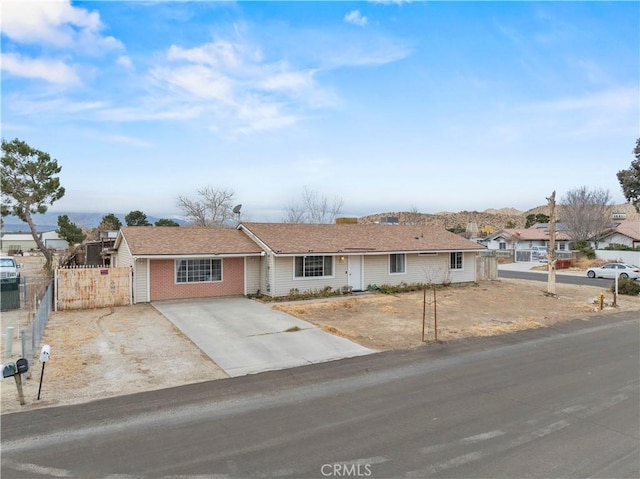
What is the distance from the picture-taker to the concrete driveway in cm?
1069

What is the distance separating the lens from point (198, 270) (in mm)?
20828

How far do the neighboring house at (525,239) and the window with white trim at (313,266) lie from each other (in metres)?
44.8

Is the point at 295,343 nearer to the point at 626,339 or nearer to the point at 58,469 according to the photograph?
the point at 58,469

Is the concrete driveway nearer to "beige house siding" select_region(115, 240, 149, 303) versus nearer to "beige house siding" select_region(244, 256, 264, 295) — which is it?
"beige house siding" select_region(115, 240, 149, 303)

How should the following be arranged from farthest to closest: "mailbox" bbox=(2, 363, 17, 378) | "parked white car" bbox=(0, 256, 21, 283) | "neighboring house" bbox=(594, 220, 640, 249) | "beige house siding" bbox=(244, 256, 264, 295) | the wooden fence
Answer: "neighboring house" bbox=(594, 220, 640, 249) < "parked white car" bbox=(0, 256, 21, 283) < "beige house siding" bbox=(244, 256, 264, 295) < the wooden fence < "mailbox" bbox=(2, 363, 17, 378)

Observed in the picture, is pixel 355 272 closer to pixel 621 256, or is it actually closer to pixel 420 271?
pixel 420 271

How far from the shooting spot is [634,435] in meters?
6.45

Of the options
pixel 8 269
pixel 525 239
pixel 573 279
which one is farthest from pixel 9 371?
pixel 525 239

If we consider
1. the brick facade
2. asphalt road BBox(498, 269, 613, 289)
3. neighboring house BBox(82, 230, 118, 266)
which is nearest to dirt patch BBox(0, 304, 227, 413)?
the brick facade

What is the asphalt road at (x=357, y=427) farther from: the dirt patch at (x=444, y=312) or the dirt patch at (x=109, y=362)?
the dirt patch at (x=444, y=312)

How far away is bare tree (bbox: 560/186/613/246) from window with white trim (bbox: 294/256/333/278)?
42.6 meters

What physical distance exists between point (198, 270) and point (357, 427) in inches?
616

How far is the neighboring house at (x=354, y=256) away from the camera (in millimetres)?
21438

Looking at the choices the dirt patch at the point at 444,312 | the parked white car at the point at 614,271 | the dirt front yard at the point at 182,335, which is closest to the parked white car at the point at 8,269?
the dirt front yard at the point at 182,335
